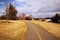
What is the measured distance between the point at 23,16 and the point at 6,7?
8483 centimetres

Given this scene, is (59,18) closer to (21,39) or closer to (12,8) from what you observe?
(12,8)

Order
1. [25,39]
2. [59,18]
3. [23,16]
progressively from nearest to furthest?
[25,39], [59,18], [23,16]

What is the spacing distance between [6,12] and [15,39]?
39144 millimetres

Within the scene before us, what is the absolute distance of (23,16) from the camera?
5605 inches

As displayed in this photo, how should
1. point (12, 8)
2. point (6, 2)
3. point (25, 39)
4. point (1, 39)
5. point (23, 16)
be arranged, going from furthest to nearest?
1. point (23, 16)
2. point (12, 8)
3. point (6, 2)
4. point (25, 39)
5. point (1, 39)

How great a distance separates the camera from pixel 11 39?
2106 cm

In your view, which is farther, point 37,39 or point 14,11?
point 14,11

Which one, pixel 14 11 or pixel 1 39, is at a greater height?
pixel 14 11

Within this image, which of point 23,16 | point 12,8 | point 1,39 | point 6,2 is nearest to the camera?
point 1,39

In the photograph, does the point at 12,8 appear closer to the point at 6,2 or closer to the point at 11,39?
the point at 6,2

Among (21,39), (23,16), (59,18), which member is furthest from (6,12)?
(23,16)

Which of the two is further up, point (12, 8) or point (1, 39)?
point (12, 8)

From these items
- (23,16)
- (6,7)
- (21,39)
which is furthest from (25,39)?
(23,16)

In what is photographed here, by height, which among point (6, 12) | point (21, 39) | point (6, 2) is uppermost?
point (6, 2)
